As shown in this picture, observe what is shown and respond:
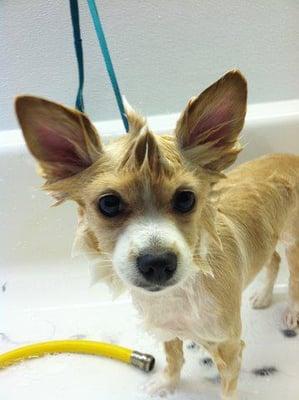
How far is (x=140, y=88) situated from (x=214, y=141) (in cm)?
99

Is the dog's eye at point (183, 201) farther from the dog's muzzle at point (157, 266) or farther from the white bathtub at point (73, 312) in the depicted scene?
the white bathtub at point (73, 312)

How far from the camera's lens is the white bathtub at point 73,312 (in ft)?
4.99

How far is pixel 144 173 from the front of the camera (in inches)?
33.8

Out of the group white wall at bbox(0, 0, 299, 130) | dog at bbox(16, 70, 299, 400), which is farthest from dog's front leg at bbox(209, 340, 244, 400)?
white wall at bbox(0, 0, 299, 130)

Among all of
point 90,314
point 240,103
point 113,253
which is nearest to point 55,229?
point 90,314

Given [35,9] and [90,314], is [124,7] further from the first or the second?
[90,314]

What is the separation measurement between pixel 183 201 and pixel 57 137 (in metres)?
0.24

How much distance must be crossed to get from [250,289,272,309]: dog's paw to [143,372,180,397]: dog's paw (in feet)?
1.33

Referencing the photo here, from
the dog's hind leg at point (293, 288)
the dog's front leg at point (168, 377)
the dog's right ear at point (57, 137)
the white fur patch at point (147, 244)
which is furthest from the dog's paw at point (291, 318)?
the dog's right ear at point (57, 137)

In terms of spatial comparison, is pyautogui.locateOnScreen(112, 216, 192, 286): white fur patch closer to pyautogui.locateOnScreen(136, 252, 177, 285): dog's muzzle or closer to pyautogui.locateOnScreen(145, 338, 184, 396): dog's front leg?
pyautogui.locateOnScreen(136, 252, 177, 285): dog's muzzle

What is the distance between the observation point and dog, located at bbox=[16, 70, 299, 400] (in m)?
0.87

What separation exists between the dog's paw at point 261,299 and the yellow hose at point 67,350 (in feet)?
1.39

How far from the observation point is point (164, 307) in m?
1.11

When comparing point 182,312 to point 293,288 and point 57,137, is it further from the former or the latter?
point 293,288
